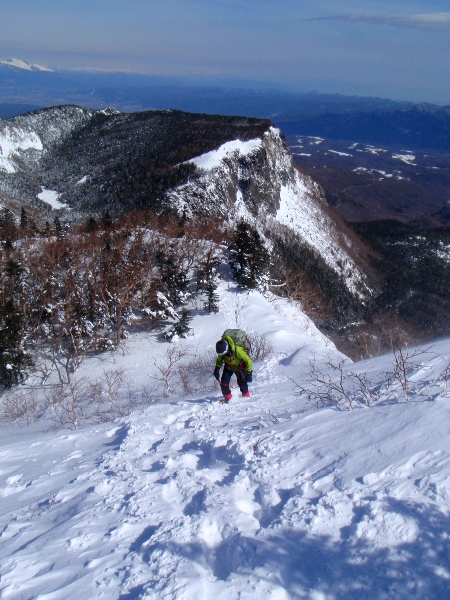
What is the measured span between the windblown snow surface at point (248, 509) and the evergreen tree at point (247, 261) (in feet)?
63.3

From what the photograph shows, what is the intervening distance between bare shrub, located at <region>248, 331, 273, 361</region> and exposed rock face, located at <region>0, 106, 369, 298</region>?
29.0 meters

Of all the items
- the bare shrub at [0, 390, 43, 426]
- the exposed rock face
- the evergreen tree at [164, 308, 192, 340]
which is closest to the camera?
the bare shrub at [0, 390, 43, 426]

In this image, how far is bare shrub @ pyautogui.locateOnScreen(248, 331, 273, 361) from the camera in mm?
17312

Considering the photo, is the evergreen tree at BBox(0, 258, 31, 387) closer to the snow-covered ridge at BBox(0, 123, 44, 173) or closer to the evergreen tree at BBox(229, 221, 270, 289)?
the evergreen tree at BBox(229, 221, 270, 289)

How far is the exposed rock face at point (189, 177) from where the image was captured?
49688 millimetres

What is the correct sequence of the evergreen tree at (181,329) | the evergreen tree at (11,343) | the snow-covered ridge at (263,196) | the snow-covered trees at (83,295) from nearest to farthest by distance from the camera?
1. the evergreen tree at (11,343)
2. the snow-covered trees at (83,295)
3. the evergreen tree at (181,329)
4. the snow-covered ridge at (263,196)

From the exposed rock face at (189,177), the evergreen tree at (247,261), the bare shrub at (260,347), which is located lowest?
the bare shrub at (260,347)

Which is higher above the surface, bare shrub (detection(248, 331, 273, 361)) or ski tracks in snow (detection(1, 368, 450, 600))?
ski tracks in snow (detection(1, 368, 450, 600))

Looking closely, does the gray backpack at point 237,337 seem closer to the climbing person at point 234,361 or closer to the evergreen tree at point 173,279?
the climbing person at point 234,361

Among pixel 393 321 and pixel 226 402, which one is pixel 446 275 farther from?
pixel 226 402

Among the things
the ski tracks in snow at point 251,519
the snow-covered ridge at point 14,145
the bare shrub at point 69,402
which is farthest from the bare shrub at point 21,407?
the snow-covered ridge at point 14,145

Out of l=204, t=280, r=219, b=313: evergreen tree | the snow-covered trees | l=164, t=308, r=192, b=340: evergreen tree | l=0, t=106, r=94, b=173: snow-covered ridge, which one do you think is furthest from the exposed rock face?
l=164, t=308, r=192, b=340: evergreen tree

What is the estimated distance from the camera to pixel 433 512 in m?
3.60

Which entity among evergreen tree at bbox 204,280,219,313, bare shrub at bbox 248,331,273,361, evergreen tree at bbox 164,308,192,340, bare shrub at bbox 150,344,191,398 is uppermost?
evergreen tree at bbox 204,280,219,313
